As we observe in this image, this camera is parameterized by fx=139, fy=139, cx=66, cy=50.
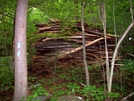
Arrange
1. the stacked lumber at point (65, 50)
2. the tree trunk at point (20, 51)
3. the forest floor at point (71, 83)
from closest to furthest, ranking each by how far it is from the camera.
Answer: the tree trunk at point (20, 51) < the forest floor at point (71, 83) < the stacked lumber at point (65, 50)

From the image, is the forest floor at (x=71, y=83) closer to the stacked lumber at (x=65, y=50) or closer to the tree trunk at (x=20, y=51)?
the stacked lumber at (x=65, y=50)

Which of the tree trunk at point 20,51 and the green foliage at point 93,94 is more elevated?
the tree trunk at point 20,51

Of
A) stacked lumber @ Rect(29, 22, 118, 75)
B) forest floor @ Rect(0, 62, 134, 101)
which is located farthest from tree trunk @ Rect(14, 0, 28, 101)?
stacked lumber @ Rect(29, 22, 118, 75)

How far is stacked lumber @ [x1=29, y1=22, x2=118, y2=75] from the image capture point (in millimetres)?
7175

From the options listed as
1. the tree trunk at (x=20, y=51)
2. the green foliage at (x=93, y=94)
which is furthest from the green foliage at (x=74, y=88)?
the tree trunk at (x=20, y=51)

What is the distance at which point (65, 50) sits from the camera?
291 inches

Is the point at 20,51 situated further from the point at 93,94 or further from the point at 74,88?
the point at 93,94

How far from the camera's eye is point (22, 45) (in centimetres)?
440

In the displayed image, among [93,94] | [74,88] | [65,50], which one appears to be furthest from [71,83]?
[65,50]

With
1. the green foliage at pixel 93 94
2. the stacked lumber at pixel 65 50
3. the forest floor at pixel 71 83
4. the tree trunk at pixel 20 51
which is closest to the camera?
the tree trunk at pixel 20 51

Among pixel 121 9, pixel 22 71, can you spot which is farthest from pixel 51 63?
pixel 121 9

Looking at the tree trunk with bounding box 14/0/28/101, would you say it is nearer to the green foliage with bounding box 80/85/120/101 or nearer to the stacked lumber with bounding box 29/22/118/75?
the green foliage with bounding box 80/85/120/101

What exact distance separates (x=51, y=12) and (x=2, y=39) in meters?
3.14

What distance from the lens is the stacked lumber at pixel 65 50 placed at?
7.17m
